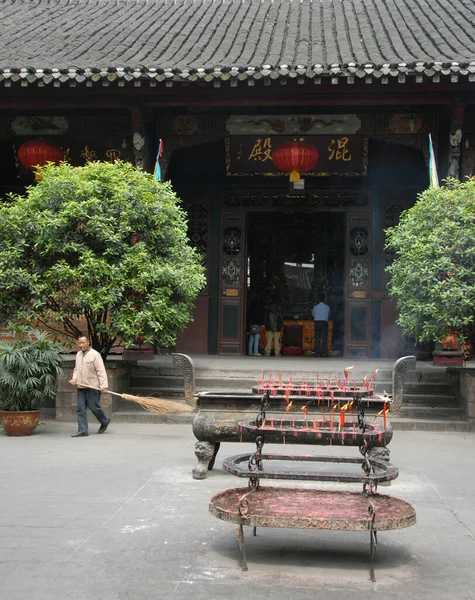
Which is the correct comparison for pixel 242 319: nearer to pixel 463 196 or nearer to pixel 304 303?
pixel 304 303

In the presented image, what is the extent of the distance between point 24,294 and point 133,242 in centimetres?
153

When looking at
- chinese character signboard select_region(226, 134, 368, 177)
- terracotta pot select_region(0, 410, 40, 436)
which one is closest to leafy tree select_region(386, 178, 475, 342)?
chinese character signboard select_region(226, 134, 368, 177)

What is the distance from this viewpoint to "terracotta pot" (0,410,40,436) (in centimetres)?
839

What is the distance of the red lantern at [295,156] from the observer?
11352 millimetres

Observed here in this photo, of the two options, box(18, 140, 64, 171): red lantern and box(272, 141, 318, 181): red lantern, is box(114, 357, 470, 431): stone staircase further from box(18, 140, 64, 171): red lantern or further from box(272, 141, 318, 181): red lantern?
box(18, 140, 64, 171): red lantern

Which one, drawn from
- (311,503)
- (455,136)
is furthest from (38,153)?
(311,503)

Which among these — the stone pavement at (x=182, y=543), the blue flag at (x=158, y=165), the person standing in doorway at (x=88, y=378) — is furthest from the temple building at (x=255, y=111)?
the stone pavement at (x=182, y=543)

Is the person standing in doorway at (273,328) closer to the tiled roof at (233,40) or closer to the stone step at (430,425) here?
the tiled roof at (233,40)

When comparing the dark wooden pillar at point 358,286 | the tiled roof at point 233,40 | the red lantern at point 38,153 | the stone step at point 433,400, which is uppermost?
the tiled roof at point 233,40

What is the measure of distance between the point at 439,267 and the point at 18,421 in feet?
17.3

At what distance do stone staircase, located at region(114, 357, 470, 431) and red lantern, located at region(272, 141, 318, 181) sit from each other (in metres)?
3.16

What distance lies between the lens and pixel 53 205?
921 cm

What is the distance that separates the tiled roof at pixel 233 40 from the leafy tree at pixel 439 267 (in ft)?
6.42

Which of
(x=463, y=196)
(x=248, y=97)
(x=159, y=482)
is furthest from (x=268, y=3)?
(x=159, y=482)
